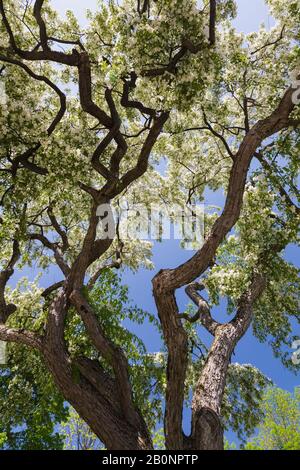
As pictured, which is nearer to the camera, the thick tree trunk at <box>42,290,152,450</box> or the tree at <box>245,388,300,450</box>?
the thick tree trunk at <box>42,290,152,450</box>

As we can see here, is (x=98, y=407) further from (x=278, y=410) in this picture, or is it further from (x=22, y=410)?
(x=278, y=410)

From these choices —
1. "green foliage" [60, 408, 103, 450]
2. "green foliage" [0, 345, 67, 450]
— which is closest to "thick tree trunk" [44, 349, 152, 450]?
"green foliage" [0, 345, 67, 450]

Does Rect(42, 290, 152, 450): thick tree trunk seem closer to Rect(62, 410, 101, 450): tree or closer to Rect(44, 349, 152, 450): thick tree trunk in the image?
Rect(44, 349, 152, 450): thick tree trunk

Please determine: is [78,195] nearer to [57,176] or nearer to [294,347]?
[57,176]

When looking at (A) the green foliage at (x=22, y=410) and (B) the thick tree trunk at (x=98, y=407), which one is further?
(A) the green foliage at (x=22, y=410)

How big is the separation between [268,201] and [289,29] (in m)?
5.73

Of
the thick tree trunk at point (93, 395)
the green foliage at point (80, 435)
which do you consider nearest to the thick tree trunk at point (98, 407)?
the thick tree trunk at point (93, 395)

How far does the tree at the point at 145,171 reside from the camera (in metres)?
7.31

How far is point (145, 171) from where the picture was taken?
1214 cm

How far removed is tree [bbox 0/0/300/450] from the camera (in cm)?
731

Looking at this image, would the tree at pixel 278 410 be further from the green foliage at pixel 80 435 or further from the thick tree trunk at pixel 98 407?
the thick tree trunk at pixel 98 407

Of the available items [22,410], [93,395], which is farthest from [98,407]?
[22,410]
